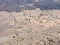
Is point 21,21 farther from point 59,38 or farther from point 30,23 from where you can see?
point 59,38

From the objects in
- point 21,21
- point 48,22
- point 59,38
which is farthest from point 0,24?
point 59,38

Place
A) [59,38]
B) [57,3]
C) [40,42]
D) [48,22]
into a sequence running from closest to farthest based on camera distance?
[40,42] < [59,38] < [48,22] < [57,3]

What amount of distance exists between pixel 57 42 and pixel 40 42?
50.5 inches

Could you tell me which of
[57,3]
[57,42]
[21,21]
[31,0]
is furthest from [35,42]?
[31,0]

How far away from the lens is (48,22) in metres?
27.1

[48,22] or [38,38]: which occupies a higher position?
[38,38]

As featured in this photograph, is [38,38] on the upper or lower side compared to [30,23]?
upper

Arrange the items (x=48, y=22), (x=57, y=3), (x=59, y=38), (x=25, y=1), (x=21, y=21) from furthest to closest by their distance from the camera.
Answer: (x=25, y=1)
(x=57, y=3)
(x=21, y=21)
(x=48, y=22)
(x=59, y=38)

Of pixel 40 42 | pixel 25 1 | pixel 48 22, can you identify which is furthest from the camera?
pixel 25 1

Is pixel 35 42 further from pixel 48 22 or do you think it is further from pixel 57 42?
pixel 48 22

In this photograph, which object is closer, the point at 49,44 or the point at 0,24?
the point at 49,44

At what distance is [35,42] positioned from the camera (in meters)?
11.6

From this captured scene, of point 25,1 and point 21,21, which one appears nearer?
point 21,21

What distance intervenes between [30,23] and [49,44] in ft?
51.5
